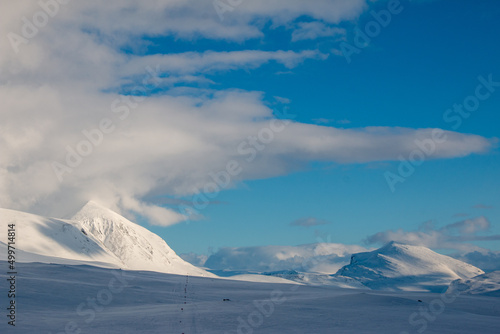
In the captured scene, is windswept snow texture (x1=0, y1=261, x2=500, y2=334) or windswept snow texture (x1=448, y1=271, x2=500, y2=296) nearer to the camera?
windswept snow texture (x1=0, y1=261, x2=500, y2=334)

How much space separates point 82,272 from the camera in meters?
66.9

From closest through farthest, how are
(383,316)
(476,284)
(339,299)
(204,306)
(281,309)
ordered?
(383,316) → (281,309) → (204,306) → (339,299) → (476,284)

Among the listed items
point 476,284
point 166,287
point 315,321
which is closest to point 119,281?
point 166,287

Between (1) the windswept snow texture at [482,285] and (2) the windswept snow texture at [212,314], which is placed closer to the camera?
(2) the windswept snow texture at [212,314]

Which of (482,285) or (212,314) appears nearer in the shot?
(212,314)

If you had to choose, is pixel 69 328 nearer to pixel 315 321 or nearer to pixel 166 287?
pixel 315 321

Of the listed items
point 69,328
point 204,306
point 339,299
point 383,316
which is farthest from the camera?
point 339,299

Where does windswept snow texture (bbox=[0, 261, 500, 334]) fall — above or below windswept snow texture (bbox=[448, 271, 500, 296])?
below

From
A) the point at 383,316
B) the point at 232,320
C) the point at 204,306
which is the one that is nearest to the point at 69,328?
the point at 232,320

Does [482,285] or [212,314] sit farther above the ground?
[482,285]

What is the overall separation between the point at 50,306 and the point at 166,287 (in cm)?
2375

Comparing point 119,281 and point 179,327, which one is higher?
point 119,281

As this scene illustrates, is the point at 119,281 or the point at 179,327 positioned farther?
the point at 119,281

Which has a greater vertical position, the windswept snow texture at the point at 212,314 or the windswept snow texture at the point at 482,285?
the windswept snow texture at the point at 482,285
